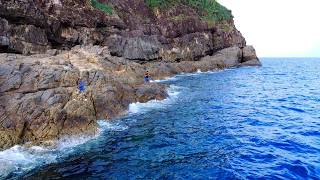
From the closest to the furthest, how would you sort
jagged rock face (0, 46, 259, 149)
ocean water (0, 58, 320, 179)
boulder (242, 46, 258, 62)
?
ocean water (0, 58, 320, 179) < jagged rock face (0, 46, 259, 149) < boulder (242, 46, 258, 62)

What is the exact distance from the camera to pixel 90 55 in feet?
153

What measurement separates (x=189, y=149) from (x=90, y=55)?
89.2 feet

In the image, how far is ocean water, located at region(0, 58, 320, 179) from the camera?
777 inches

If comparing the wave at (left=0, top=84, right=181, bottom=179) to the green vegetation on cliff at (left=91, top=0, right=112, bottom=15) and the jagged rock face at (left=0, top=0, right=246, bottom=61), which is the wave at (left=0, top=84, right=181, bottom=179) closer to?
the jagged rock face at (left=0, top=0, right=246, bottom=61)

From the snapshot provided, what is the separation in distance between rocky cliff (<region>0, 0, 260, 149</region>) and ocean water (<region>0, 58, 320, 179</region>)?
261cm

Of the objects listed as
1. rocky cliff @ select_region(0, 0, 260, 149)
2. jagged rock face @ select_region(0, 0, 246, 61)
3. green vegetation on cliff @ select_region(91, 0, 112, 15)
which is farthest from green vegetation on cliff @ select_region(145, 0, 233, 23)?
green vegetation on cliff @ select_region(91, 0, 112, 15)

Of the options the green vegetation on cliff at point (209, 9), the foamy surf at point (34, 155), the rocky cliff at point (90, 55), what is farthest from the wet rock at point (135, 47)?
the foamy surf at point (34, 155)

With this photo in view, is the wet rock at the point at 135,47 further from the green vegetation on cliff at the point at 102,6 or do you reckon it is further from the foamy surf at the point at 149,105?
the foamy surf at the point at 149,105

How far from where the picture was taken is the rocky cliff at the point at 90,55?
27.1 meters

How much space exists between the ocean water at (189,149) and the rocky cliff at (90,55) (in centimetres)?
261

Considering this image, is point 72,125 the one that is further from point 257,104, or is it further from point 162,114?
point 257,104

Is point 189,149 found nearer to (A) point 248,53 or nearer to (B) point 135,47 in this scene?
(B) point 135,47

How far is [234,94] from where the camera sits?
5028cm

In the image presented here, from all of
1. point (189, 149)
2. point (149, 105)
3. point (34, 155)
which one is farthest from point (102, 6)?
point (189, 149)
